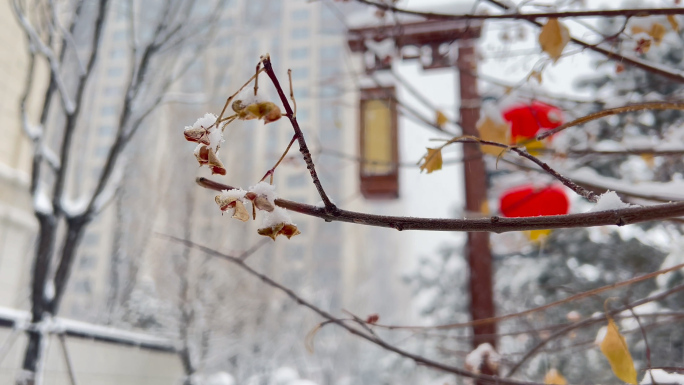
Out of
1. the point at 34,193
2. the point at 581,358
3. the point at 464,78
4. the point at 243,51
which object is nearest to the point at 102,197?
the point at 34,193

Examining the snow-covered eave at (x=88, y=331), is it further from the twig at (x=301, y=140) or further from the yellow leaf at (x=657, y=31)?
the yellow leaf at (x=657, y=31)

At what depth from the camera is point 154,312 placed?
589cm

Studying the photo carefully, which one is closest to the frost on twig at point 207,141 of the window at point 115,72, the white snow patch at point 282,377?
the window at point 115,72

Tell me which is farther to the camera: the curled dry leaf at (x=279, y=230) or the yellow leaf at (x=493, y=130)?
the yellow leaf at (x=493, y=130)

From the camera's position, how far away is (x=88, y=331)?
8.11ft

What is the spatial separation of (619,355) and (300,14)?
1440 centimetres

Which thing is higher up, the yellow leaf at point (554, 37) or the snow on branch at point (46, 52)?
the snow on branch at point (46, 52)

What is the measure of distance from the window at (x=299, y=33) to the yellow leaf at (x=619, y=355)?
12.0 metres

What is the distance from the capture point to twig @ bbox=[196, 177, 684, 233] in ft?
1.01

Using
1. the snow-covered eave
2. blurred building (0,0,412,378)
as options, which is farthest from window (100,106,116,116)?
the snow-covered eave

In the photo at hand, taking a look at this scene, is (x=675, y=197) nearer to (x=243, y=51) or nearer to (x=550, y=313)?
(x=550, y=313)

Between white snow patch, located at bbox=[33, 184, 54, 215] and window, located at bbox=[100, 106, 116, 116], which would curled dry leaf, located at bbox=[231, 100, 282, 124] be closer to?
white snow patch, located at bbox=[33, 184, 54, 215]

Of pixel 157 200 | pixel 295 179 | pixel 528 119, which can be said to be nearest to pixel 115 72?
pixel 157 200

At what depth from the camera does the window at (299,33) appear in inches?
462
